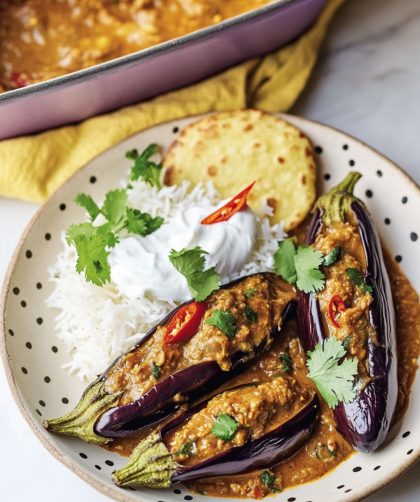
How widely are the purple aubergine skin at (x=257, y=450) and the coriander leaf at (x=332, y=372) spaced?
9 cm

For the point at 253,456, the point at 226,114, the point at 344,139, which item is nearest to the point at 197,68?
the point at 226,114

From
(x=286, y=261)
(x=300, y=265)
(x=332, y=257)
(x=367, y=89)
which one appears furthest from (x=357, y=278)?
(x=367, y=89)

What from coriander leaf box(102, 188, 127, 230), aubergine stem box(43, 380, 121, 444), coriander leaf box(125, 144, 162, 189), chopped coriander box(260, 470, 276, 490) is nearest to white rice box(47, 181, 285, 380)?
coriander leaf box(125, 144, 162, 189)

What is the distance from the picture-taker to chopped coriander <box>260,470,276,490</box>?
3.09 m

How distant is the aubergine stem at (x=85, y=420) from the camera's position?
10.3ft

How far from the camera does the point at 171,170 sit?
377cm

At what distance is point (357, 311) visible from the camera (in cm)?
319

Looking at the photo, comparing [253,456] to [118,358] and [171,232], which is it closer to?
[118,358]

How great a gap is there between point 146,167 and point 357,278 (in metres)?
1.10

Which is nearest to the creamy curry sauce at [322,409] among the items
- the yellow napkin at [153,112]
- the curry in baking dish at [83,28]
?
the yellow napkin at [153,112]

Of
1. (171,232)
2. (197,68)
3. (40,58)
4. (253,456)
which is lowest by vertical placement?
(253,456)

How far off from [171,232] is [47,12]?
1474 mm

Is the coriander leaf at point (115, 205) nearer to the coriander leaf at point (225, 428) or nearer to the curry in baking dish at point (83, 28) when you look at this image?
the curry in baking dish at point (83, 28)

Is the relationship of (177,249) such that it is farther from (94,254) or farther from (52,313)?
(52,313)
